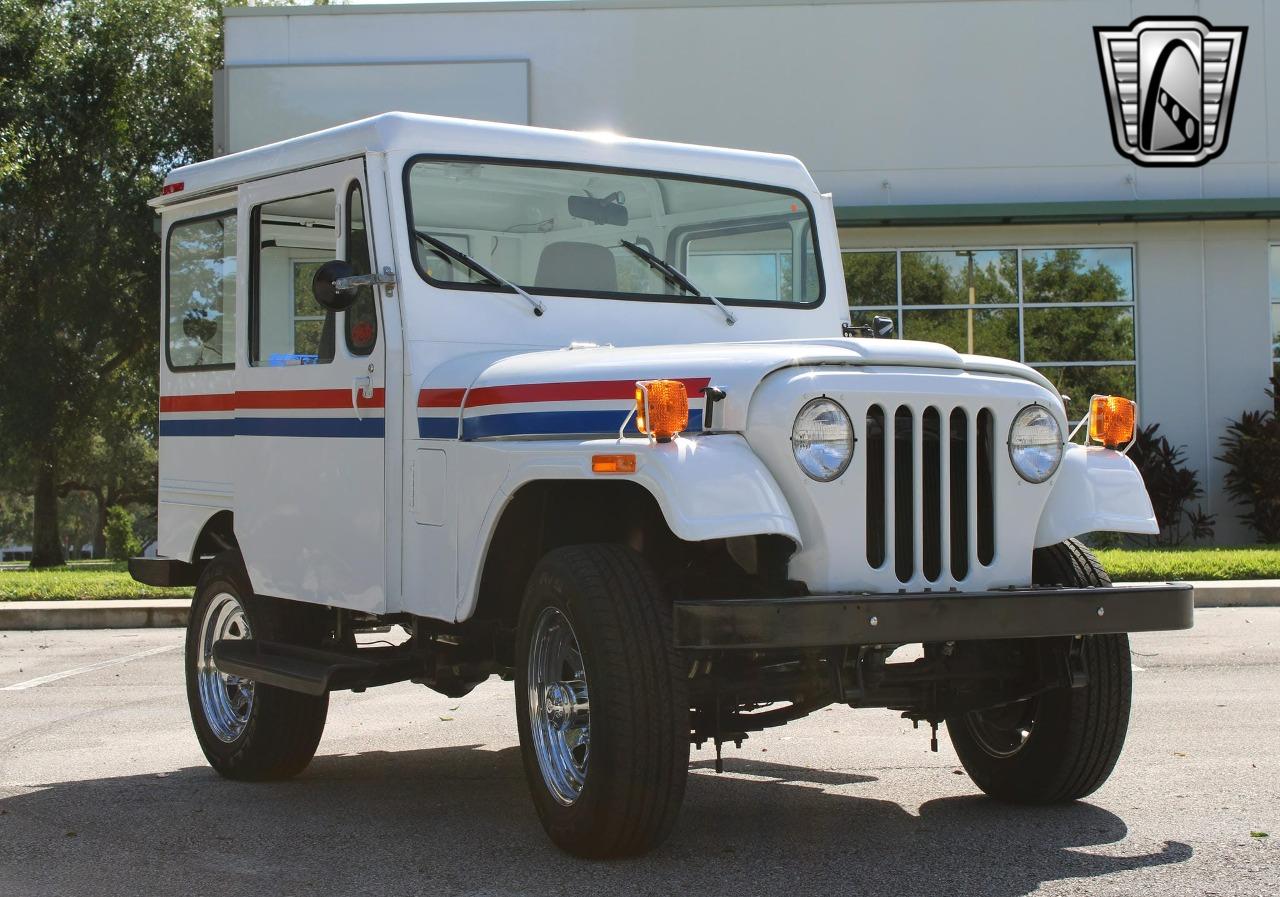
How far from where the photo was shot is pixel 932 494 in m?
5.35

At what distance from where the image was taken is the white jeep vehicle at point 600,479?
510 centimetres

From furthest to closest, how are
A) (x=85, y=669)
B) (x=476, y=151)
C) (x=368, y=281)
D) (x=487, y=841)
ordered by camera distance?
(x=85, y=669)
(x=476, y=151)
(x=368, y=281)
(x=487, y=841)

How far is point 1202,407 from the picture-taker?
22.4 meters

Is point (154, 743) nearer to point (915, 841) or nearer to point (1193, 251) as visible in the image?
point (915, 841)

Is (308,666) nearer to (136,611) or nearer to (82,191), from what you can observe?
(136,611)

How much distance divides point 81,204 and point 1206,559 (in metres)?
19.2

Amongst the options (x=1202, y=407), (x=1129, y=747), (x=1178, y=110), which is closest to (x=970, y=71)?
(x=1178, y=110)

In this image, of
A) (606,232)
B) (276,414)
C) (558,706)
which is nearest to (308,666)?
(276,414)

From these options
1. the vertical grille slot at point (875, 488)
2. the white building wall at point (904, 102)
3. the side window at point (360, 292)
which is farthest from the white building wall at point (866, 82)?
the vertical grille slot at point (875, 488)

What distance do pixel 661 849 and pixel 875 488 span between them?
1.37 m

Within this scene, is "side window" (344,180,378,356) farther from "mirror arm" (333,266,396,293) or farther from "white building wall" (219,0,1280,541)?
"white building wall" (219,0,1280,541)

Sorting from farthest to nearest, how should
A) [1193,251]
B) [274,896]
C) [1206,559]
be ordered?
[1193,251] → [1206,559] → [274,896]

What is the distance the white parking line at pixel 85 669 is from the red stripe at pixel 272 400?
3.44 meters

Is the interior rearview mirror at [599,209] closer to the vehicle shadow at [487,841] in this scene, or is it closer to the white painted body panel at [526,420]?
the white painted body panel at [526,420]
